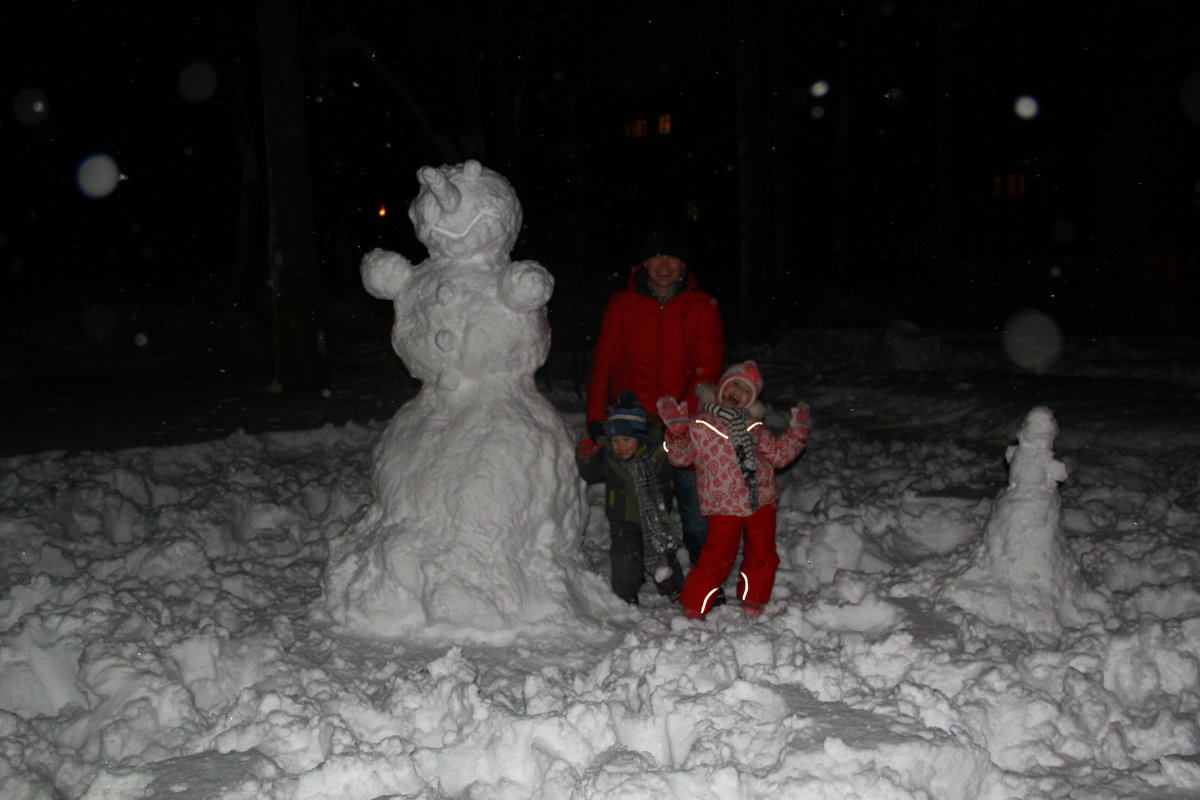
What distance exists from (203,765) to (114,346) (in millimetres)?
14033

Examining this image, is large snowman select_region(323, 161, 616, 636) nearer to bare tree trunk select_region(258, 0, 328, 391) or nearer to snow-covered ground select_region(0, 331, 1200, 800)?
snow-covered ground select_region(0, 331, 1200, 800)

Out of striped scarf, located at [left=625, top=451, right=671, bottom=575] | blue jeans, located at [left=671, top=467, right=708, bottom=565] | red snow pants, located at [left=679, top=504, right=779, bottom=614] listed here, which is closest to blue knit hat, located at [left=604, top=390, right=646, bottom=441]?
striped scarf, located at [left=625, top=451, right=671, bottom=575]

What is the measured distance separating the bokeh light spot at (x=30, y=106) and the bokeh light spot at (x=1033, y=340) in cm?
1723

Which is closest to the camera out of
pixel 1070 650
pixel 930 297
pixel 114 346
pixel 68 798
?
pixel 68 798

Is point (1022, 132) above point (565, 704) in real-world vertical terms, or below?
above

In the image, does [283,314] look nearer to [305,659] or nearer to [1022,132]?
[305,659]

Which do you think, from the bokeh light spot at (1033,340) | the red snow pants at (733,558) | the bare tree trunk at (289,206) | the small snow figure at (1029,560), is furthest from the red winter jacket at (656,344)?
the bokeh light spot at (1033,340)

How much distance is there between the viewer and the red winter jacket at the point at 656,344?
196 inches

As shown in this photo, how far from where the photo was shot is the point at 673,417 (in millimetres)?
4574

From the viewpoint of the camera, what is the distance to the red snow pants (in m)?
4.56

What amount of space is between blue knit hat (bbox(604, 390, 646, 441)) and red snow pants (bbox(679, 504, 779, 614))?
1.87 ft

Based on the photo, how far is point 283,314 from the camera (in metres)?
9.69

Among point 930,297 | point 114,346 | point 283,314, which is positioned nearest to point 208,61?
point 114,346

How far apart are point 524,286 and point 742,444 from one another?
128 centimetres
